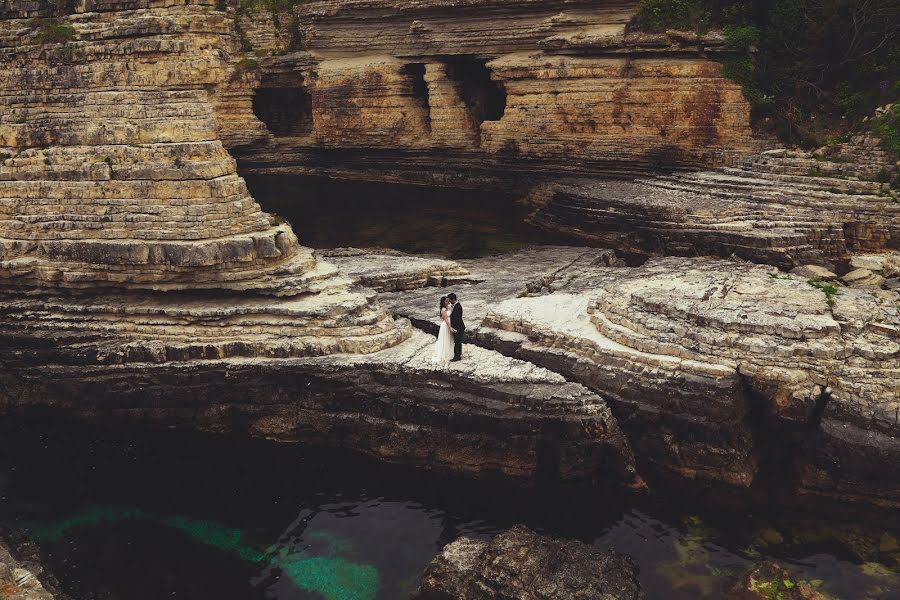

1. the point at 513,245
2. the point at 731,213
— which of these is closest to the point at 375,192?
the point at 513,245

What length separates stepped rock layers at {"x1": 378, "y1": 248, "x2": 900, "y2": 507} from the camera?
35.7ft

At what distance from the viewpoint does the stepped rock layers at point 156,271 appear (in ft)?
42.1

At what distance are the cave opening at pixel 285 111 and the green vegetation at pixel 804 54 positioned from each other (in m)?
14.3

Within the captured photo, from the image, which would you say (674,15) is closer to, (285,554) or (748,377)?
(748,377)

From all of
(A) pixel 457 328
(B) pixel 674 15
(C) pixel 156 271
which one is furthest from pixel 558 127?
(C) pixel 156 271

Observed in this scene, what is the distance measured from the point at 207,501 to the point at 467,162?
1840cm

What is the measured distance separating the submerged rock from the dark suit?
336cm

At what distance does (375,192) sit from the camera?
93.8ft

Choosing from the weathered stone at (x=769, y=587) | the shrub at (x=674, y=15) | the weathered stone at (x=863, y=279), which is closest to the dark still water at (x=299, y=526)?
the weathered stone at (x=769, y=587)

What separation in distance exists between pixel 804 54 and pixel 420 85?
507 inches

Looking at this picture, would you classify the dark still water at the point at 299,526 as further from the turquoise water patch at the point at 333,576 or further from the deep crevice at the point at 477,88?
the deep crevice at the point at 477,88

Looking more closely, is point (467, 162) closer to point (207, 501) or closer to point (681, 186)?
point (681, 186)

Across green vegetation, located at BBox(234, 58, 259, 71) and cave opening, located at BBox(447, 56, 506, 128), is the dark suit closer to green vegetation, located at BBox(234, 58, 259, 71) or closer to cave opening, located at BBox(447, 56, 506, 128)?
cave opening, located at BBox(447, 56, 506, 128)

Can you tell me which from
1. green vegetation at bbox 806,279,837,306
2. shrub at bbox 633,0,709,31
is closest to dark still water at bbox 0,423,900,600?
green vegetation at bbox 806,279,837,306
